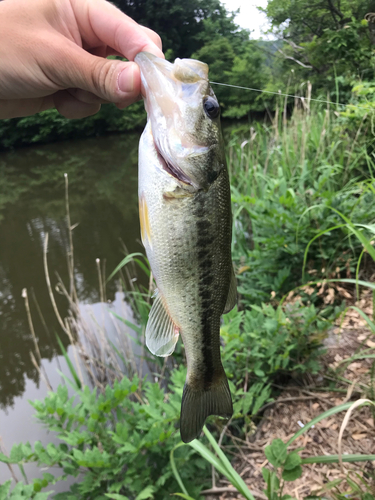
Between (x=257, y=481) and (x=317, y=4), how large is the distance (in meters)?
9.33

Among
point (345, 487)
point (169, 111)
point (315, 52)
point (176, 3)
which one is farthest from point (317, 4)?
point (176, 3)

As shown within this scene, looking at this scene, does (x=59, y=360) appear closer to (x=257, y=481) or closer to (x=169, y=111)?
(x=257, y=481)

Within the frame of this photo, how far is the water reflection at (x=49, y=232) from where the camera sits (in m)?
5.04

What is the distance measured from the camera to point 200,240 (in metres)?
1.13

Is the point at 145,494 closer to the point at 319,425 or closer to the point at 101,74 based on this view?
the point at 319,425

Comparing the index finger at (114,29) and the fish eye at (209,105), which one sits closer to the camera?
the fish eye at (209,105)

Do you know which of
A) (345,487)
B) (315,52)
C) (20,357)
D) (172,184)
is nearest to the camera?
(172,184)

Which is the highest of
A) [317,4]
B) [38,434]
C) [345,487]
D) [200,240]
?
[317,4]

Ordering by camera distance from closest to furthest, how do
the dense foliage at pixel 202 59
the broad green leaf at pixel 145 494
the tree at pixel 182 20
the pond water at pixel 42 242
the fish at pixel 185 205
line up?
the fish at pixel 185 205 < the broad green leaf at pixel 145 494 < the pond water at pixel 42 242 < the dense foliage at pixel 202 59 < the tree at pixel 182 20

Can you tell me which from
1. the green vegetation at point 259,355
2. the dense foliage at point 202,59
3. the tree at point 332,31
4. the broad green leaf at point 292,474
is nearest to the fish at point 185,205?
the broad green leaf at point 292,474

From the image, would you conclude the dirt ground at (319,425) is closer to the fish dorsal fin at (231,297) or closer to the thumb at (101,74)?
the fish dorsal fin at (231,297)

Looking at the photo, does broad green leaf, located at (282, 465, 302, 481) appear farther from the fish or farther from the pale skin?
the pale skin

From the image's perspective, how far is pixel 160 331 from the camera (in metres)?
1.21

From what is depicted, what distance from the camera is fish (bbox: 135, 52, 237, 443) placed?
1118 mm
